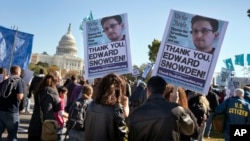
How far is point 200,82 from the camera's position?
587cm

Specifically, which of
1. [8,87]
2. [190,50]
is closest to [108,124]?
[190,50]

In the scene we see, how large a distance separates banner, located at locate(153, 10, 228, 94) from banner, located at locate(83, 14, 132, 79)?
51.4 inches

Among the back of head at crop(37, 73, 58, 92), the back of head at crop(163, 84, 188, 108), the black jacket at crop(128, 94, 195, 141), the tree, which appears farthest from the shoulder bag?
the tree

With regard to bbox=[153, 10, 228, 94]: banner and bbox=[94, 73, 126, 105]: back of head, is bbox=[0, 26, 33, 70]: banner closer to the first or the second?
bbox=[153, 10, 228, 94]: banner

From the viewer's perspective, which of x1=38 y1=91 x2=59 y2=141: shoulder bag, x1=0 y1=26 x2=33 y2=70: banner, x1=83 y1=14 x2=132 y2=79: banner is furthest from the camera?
x1=0 y1=26 x2=33 y2=70: banner

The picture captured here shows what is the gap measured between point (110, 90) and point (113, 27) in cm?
290

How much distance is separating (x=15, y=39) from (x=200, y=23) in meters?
6.23

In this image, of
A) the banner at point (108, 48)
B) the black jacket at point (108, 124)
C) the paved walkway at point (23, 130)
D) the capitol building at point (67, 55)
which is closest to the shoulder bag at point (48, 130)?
the banner at point (108, 48)

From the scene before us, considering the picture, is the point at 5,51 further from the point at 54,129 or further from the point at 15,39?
the point at 54,129

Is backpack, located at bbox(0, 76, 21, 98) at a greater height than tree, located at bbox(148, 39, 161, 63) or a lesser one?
lesser

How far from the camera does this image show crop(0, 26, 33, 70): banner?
413 inches

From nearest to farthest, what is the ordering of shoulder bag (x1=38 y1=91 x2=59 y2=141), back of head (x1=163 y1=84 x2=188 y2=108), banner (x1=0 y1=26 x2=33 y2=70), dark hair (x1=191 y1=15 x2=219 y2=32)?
back of head (x1=163 y1=84 x2=188 y2=108), dark hair (x1=191 y1=15 x2=219 y2=32), shoulder bag (x1=38 y1=91 x2=59 y2=141), banner (x1=0 y1=26 x2=33 y2=70)

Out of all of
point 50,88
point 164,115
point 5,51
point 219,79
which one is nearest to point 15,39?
point 5,51

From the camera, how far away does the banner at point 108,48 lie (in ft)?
24.1
